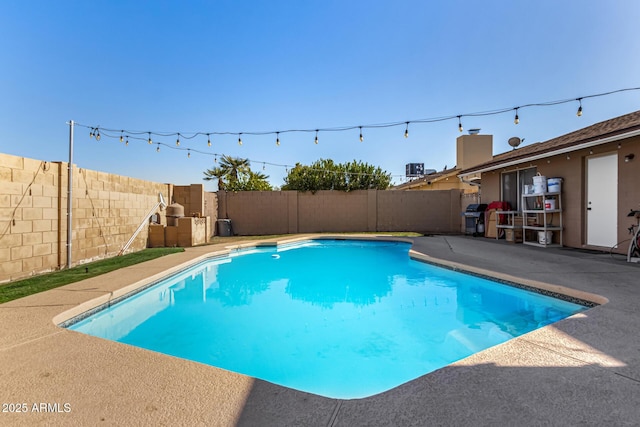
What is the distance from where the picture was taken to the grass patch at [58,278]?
3.91 metres

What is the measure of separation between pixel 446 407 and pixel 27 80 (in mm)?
10289

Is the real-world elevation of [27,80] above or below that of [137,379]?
above

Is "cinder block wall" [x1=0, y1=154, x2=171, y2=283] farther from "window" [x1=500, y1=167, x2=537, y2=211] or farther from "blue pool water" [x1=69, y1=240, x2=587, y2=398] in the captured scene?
"window" [x1=500, y1=167, x2=537, y2=211]

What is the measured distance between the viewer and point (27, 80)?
24.8 ft

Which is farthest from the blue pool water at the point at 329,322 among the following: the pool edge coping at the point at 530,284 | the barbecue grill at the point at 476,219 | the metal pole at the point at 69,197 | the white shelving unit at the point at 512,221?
the barbecue grill at the point at 476,219

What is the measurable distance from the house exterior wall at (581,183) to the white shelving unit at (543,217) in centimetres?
16

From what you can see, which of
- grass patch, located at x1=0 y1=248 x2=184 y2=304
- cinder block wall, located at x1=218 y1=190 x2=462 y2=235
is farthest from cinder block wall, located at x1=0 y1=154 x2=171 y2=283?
cinder block wall, located at x1=218 y1=190 x2=462 y2=235

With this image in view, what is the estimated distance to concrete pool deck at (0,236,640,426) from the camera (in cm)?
155

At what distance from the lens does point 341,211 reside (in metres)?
13.6

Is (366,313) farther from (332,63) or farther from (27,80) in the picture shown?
(27,80)

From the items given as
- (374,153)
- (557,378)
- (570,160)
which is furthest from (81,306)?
(374,153)

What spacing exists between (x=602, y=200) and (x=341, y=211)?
27.5ft

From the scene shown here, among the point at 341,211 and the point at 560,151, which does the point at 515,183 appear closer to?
the point at 560,151

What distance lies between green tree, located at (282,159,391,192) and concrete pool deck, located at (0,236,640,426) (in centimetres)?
1149
